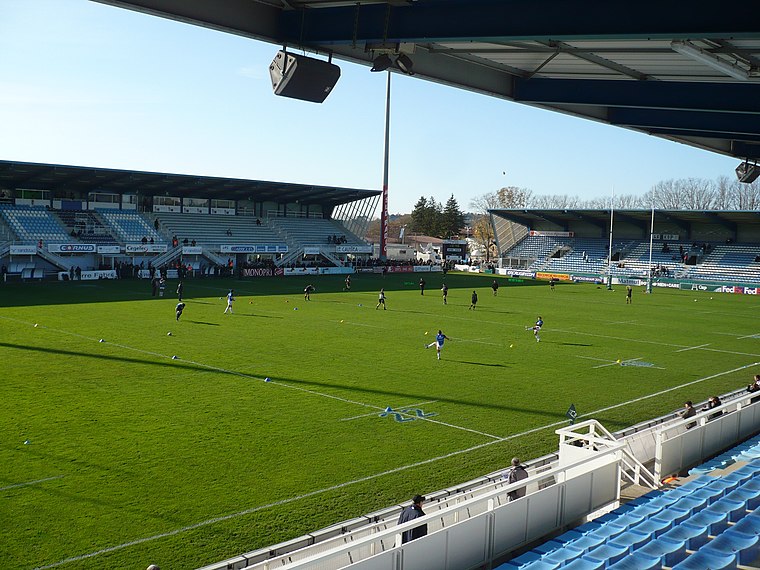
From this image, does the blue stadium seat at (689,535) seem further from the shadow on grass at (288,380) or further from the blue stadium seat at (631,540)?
the shadow on grass at (288,380)

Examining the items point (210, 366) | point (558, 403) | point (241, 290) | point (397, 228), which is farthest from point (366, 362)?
point (397, 228)

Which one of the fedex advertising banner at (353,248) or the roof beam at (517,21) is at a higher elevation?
the roof beam at (517,21)

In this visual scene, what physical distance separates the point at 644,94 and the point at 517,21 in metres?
4.37

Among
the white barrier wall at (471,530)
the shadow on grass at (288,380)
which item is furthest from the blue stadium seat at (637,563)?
the shadow on grass at (288,380)

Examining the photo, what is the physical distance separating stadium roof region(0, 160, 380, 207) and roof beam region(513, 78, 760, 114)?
51.5m

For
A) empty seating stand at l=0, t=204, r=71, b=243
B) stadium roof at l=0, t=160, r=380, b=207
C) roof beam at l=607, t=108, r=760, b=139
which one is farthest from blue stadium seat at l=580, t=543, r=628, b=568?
empty seating stand at l=0, t=204, r=71, b=243

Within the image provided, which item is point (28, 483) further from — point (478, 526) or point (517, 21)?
point (517, 21)

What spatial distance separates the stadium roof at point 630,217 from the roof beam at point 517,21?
7073 centimetres

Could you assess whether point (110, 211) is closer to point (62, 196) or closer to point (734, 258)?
point (62, 196)

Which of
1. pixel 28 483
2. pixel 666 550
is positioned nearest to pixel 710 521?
pixel 666 550

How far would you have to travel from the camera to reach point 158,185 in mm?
67125

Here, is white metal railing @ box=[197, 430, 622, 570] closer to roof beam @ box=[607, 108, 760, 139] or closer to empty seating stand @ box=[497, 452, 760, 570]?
empty seating stand @ box=[497, 452, 760, 570]

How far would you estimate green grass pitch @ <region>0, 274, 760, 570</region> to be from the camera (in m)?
11.2

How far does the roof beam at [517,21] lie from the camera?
6770mm
